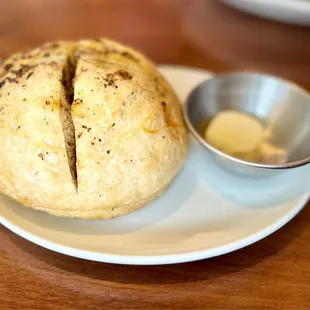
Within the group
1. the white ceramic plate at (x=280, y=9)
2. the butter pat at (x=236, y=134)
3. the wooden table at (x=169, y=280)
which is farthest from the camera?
the white ceramic plate at (x=280, y=9)

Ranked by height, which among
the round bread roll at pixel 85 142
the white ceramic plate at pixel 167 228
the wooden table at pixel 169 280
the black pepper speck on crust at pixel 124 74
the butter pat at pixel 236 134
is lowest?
the wooden table at pixel 169 280

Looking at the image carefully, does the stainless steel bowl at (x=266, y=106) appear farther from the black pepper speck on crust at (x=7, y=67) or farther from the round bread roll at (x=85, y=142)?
the black pepper speck on crust at (x=7, y=67)

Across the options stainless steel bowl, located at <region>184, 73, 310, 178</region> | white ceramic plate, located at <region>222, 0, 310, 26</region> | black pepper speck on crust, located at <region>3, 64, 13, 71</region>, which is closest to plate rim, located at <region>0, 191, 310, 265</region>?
stainless steel bowl, located at <region>184, 73, 310, 178</region>

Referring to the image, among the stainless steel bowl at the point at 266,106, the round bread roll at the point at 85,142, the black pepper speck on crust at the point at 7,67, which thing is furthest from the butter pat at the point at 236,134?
the black pepper speck on crust at the point at 7,67

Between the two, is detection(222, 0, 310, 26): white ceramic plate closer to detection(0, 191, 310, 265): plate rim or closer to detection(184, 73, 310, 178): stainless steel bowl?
detection(184, 73, 310, 178): stainless steel bowl

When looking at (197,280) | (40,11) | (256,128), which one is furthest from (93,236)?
(40,11)

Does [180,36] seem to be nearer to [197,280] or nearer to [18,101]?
[18,101]

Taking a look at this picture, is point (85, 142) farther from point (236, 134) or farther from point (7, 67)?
point (236, 134)
